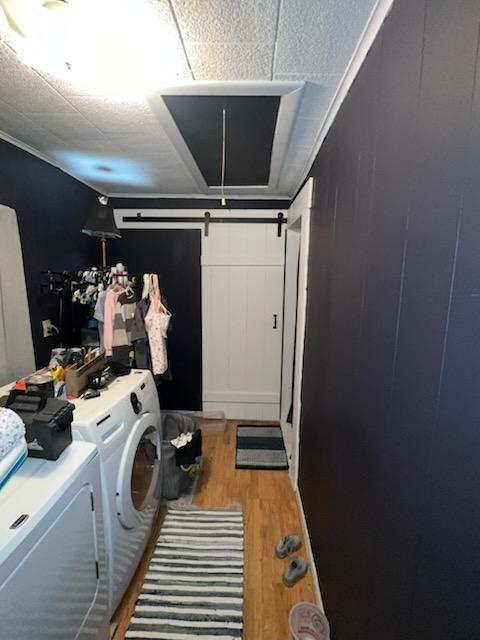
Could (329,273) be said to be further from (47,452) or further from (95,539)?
(95,539)

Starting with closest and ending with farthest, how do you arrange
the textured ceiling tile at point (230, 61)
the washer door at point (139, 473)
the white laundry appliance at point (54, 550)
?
the white laundry appliance at point (54, 550) → the textured ceiling tile at point (230, 61) → the washer door at point (139, 473)

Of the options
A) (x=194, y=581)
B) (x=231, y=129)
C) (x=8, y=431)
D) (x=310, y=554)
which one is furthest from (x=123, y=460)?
(x=231, y=129)

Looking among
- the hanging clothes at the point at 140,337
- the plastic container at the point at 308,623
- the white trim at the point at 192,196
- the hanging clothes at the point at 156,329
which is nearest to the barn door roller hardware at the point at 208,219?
the white trim at the point at 192,196

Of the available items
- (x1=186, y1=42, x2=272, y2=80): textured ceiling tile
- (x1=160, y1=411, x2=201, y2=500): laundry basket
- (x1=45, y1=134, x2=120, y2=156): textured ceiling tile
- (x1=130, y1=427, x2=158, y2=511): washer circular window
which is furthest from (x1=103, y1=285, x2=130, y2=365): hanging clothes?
(x1=186, y1=42, x2=272, y2=80): textured ceiling tile

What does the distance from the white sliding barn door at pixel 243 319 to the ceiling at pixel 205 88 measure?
2.72ft

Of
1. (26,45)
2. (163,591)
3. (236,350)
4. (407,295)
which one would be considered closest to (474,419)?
(407,295)

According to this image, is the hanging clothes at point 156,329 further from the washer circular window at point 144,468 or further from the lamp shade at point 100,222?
the washer circular window at point 144,468

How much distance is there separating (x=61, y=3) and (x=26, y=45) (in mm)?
218

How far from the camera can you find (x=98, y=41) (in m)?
0.98

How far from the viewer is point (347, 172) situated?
1136mm

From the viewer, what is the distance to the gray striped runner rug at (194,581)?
131cm

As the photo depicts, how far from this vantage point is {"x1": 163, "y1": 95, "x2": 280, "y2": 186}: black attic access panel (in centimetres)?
134

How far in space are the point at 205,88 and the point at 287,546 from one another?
237cm

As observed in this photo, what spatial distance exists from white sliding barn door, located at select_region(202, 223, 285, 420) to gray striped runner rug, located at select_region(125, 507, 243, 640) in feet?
4.22
